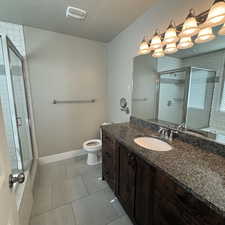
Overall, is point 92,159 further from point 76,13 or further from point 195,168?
point 76,13

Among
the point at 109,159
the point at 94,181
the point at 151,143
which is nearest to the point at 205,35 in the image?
the point at 151,143

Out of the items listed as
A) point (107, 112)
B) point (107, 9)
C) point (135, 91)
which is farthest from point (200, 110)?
point (107, 112)

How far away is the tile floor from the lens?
1.36 meters

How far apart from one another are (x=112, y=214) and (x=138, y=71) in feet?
6.27

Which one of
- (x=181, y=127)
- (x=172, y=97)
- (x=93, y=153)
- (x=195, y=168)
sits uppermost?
(x=172, y=97)

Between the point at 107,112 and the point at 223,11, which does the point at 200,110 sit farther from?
the point at 107,112

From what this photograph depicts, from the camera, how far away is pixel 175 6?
51.4 inches

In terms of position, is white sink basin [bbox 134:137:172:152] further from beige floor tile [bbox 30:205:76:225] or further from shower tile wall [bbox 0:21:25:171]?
shower tile wall [bbox 0:21:25:171]

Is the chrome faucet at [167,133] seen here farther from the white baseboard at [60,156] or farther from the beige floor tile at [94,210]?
the white baseboard at [60,156]

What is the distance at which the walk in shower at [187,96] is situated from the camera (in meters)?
1.18

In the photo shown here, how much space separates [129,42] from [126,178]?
1.98 m

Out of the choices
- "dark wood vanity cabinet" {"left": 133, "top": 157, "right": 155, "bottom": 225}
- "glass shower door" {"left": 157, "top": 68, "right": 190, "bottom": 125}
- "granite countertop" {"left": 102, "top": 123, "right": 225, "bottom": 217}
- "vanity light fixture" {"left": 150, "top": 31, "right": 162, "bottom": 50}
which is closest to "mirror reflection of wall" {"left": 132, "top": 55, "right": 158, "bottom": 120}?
"glass shower door" {"left": 157, "top": 68, "right": 190, "bottom": 125}

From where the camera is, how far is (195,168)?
83 centimetres

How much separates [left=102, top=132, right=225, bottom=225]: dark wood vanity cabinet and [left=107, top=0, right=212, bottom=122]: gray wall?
0.99 meters
